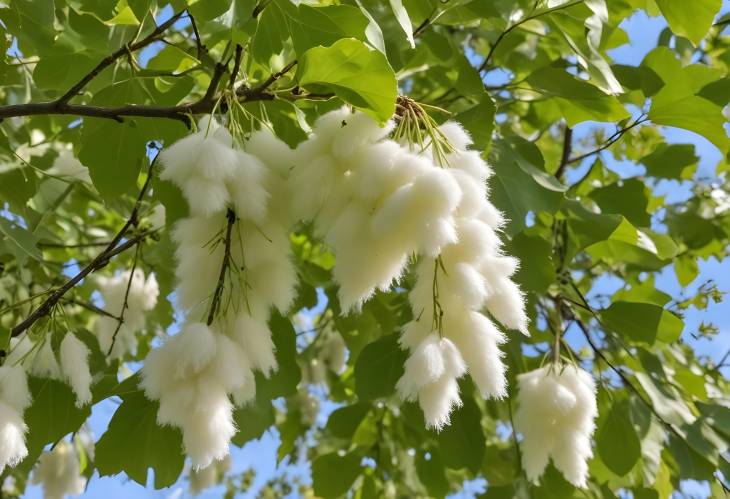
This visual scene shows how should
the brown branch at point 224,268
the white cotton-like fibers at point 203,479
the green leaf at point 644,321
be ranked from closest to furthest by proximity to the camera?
the brown branch at point 224,268
the green leaf at point 644,321
the white cotton-like fibers at point 203,479

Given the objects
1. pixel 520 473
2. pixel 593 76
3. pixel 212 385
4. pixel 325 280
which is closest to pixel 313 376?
pixel 325 280

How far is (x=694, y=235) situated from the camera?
103 inches

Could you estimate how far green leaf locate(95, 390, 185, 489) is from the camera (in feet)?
4.79

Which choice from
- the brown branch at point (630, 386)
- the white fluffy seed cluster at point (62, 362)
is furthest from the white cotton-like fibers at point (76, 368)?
the brown branch at point (630, 386)

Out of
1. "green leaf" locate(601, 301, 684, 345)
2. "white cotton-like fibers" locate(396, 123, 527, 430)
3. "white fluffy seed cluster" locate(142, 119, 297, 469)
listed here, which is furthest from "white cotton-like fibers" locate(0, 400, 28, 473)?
"green leaf" locate(601, 301, 684, 345)

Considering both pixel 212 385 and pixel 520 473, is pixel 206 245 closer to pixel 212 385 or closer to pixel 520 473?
pixel 212 385

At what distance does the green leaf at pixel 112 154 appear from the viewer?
157cm

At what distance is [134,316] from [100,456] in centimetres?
83

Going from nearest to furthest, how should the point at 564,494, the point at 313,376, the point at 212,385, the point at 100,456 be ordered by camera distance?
the point at 212,385 → the point at 100,456 → the point at 564,494 → the point at 313,376

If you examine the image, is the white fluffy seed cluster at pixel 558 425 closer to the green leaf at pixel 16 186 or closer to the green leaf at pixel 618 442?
the green leaf at pixel 618 442

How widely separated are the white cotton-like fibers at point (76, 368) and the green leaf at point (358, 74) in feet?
2.38

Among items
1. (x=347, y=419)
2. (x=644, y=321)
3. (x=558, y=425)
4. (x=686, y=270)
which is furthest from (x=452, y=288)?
(x=686, y=270)

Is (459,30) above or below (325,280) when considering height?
above

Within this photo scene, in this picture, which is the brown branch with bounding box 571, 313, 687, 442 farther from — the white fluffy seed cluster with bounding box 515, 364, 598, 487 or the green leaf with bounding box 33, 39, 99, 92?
the green leaf with bounding box 33, 39, 99, 92
